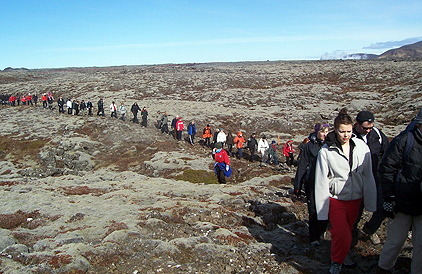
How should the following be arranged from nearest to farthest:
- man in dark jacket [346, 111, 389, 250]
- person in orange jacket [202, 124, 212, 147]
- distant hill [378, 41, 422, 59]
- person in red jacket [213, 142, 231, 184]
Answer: man in dark jacket [346, 111, 389, 250] → person in red jacket [213, 142, 231, 184] → person in orange jacket [202, 124, 212, 147] → distant hill [378, 41, 422, 59]

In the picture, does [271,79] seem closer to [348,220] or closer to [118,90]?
[118,90]

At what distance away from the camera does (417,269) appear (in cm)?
502

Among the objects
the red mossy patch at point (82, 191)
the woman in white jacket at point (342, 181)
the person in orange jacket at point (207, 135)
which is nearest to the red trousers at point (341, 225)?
the woman in white jacket at point (342, 181)

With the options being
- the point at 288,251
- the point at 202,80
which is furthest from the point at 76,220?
the point at 202,80

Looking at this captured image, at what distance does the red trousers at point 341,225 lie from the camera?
5.36 m

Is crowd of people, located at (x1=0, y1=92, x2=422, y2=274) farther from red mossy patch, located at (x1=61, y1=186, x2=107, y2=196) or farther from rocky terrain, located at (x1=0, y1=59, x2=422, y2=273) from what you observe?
red mossy patch, located at (x1=61, y1=186, x2=107, y2=196)

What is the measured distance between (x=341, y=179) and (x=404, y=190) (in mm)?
1108

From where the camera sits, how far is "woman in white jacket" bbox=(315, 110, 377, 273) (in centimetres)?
537

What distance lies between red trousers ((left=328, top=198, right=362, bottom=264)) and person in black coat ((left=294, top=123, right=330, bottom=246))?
5.74ft

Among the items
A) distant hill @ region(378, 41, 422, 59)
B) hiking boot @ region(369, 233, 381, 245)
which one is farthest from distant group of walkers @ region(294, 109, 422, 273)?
distant hill @ region(378, 41, 422, 59)

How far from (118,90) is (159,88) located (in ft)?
31.3

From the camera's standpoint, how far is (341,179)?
539 centimetres

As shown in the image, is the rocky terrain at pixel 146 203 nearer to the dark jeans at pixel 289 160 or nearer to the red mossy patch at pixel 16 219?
the red mossy patch at pixel 16 219

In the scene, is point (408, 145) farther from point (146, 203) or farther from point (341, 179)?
point (146, 203)
